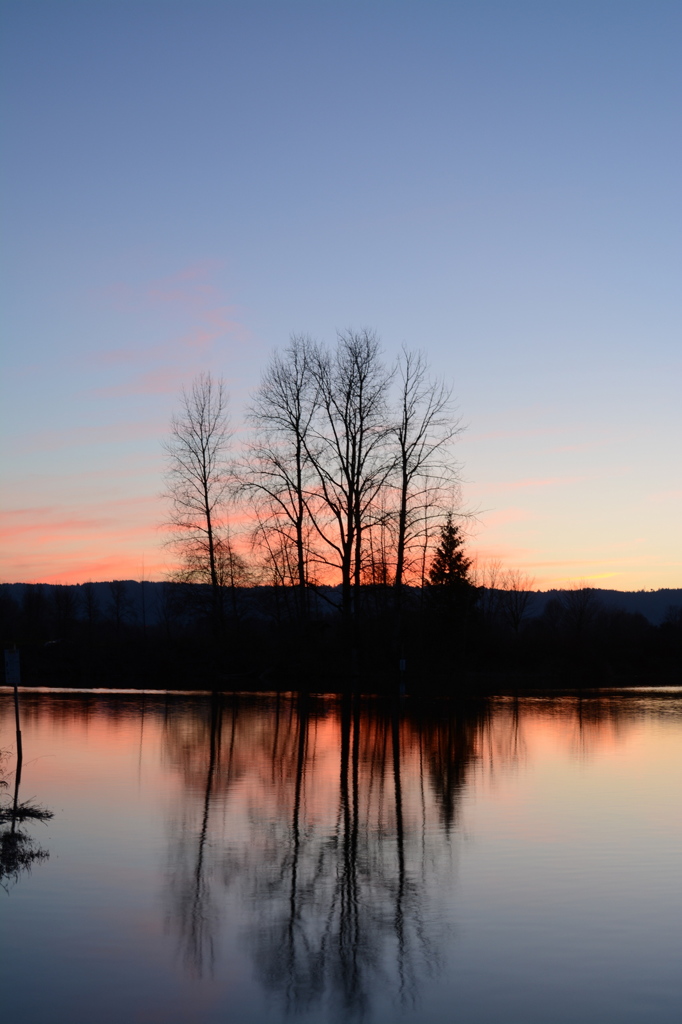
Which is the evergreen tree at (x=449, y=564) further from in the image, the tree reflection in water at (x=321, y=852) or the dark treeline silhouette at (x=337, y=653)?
the tree reflection in water at (x=321, y=852)

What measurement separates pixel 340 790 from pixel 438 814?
255 centimetres

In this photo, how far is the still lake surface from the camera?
6.82 meters

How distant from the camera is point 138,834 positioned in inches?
475

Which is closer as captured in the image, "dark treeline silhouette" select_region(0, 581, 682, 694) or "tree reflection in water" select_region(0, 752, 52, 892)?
"tree reflection in water" select_region(0, 752, 52, 892)

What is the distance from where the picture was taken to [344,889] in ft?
31.4

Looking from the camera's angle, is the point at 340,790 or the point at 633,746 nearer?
the point at 340,790

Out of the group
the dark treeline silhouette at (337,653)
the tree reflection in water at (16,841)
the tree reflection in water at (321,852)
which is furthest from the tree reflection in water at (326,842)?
the dark treeline silhouette at (337,653)

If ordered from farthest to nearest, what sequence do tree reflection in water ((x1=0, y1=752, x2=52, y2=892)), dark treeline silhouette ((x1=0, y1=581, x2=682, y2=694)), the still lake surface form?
dark treeline silhouette ((x1=0, y1=581, x2=682, y2=694)), tree reflection in water ((x1=0, y1=752, x2=52, y2=892)), the still lake surface

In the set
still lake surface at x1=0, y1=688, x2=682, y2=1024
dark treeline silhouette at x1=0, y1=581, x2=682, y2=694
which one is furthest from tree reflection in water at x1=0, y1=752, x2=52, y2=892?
dark treeline silhouette at x1=0, y1=581, x2=682, y2=694

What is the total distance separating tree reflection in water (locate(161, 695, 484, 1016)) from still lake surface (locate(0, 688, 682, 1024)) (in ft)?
0.12

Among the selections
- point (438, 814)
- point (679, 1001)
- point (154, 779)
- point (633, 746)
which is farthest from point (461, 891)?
point (633, 746)

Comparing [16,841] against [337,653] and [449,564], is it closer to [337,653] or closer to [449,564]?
[337,653]

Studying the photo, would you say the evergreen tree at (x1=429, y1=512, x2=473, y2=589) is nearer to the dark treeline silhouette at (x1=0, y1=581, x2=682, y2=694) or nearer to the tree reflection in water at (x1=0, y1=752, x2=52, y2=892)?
the dark treeline silhouette at (x1=0, y1=581, x2=682, y2=694)

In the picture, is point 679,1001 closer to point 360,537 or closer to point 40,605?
point 360,537
